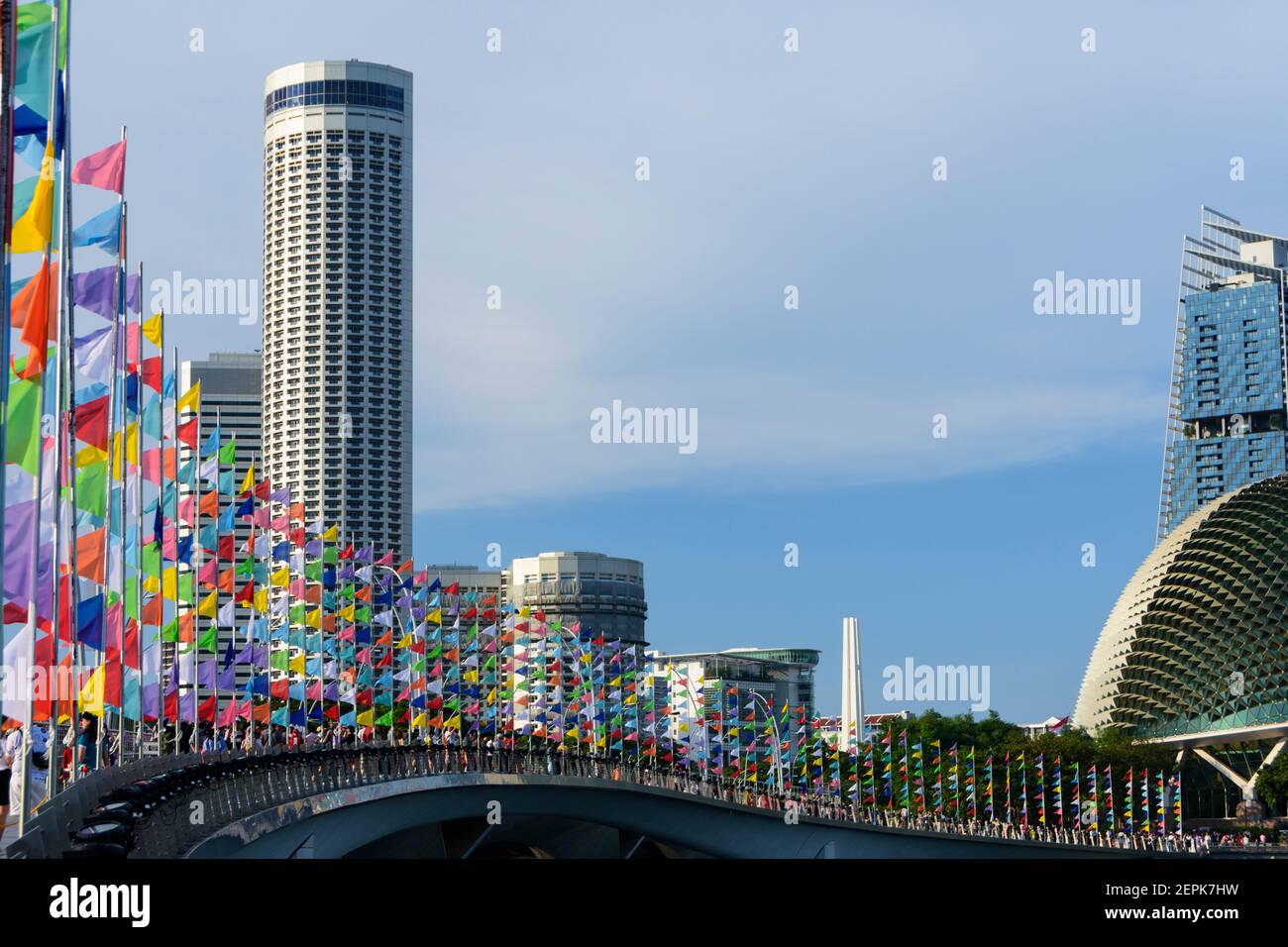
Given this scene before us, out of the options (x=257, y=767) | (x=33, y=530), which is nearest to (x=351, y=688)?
(x=257, y=767)

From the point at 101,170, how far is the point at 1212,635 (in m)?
163

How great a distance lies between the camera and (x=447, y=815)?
70.2 metres

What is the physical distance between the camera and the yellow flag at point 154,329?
52.8m

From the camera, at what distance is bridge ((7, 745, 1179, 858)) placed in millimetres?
32625

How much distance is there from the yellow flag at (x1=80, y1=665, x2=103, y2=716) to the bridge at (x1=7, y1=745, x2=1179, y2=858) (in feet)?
5.78

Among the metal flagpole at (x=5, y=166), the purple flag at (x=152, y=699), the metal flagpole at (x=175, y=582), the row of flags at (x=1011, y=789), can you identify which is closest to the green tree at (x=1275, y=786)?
the row of flags at (x=1011, y=789)

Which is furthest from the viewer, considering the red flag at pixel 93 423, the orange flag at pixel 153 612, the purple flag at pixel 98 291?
the orange flag at pixel 153 612

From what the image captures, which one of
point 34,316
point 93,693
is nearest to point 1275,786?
point 93,693

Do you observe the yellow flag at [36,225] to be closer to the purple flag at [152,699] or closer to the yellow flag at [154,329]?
the yellow flag at [154,329]

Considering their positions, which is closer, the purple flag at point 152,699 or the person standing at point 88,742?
the person standing at point 88,742

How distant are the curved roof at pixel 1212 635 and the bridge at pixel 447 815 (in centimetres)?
5632

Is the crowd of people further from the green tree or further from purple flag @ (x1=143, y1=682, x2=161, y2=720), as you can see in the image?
the green tree
